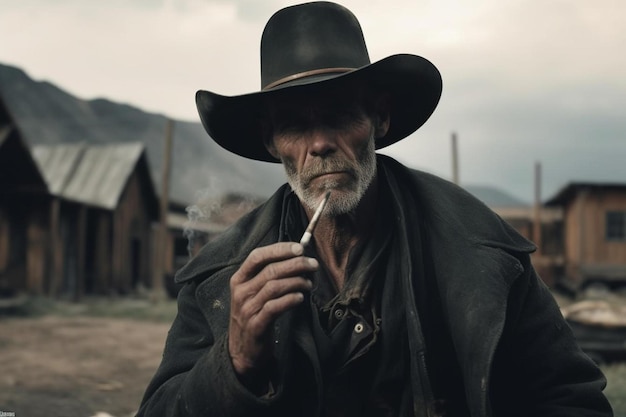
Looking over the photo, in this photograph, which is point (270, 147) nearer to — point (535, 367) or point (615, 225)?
point (535, 367)

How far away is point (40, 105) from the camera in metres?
103

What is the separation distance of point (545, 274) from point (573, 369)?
80.3 feet

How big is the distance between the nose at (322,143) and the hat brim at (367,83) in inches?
6.5

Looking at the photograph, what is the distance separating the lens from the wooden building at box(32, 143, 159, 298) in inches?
834

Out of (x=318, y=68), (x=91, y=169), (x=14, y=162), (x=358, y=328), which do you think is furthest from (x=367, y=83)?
(x=91, y=169)

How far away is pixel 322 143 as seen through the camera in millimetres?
2393

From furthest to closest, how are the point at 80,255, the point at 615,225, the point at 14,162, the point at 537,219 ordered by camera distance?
the point at 537,219 < the point at 615,225 < the point at 80,255 < the point at 14,162

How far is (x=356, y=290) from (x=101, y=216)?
22.2 metres

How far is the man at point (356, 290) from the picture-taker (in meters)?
2.08

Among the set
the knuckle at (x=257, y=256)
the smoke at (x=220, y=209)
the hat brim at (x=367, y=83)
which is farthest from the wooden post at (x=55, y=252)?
the knuckle at (x=257, y=256)

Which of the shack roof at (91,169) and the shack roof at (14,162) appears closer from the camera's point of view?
the shack roof at (14,162)

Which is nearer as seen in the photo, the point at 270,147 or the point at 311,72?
the point at 311,72

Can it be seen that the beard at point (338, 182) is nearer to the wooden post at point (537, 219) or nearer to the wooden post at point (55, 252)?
the wooden post at point (55, 252)

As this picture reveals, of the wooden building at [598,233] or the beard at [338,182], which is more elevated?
the beard at [338,182]
